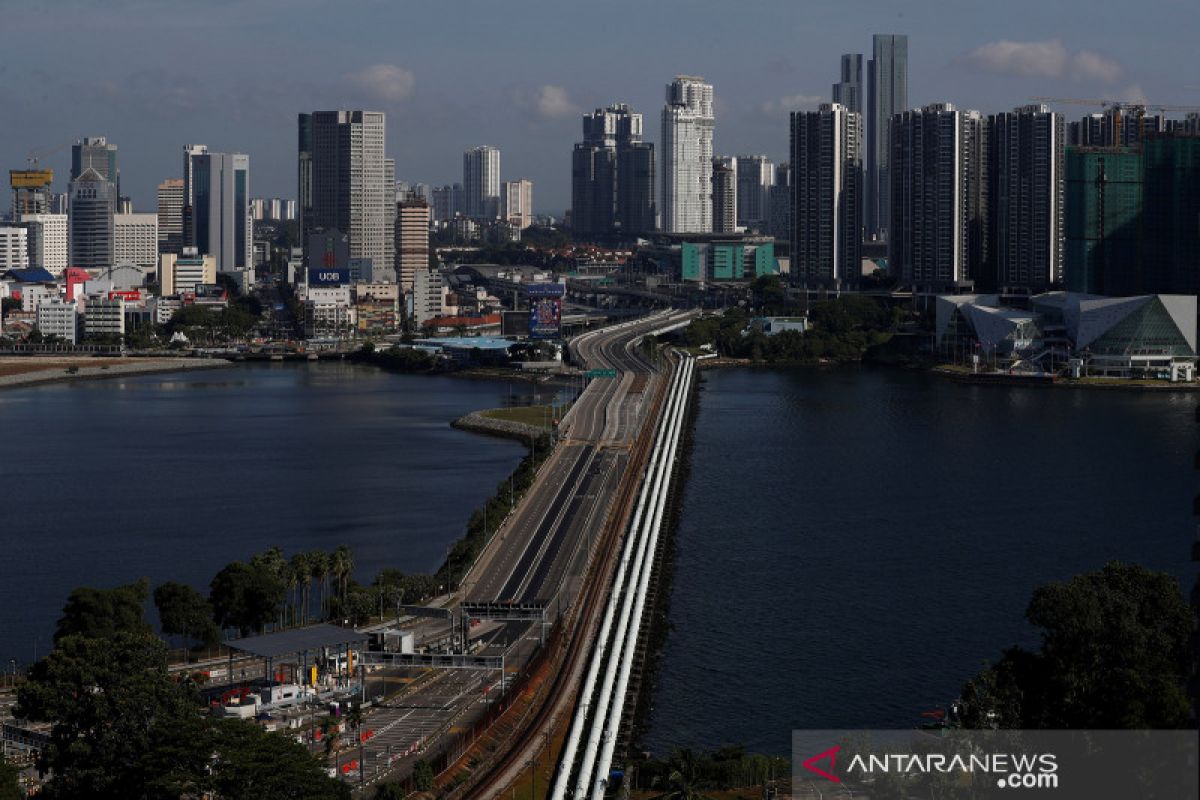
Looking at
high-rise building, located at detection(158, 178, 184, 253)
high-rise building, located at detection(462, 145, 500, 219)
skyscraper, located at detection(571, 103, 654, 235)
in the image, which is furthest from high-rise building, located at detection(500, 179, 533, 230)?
high-rise building, located at detection(158, 178, 184, 253)

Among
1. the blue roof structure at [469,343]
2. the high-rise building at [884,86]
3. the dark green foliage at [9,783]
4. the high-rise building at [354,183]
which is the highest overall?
the high-rise building at [884,86]

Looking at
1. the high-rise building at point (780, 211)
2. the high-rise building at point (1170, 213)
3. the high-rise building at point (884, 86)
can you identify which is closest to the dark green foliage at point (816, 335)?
the high-rise building at point (1170, 213)

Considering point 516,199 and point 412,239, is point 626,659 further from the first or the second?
Answer: point 516,199

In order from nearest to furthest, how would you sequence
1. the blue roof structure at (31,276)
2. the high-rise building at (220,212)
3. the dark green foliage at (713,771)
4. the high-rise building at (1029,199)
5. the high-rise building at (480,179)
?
the dark green foliage at (713,771) < the high-rise building at (1029,199) < the blue roof structure at (31,276) < the high-rise building at (220,212) < the high-rise building at (480,179)

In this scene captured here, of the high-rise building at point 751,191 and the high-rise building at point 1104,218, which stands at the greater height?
the high-rise building at point 751,191

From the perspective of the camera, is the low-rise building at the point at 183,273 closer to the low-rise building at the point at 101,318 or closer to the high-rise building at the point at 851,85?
the low-rise building at the point at 101,318

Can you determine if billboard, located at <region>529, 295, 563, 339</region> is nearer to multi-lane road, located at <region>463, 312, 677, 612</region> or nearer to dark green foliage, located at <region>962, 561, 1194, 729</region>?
multi-lane road, located at <region>463, 312, 677, 612</region>
